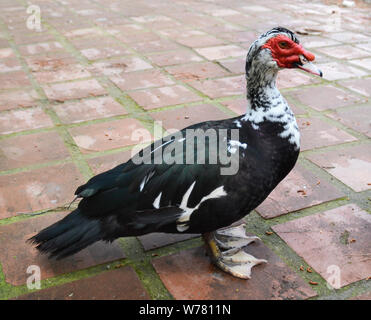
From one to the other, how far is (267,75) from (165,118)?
60.6 inches

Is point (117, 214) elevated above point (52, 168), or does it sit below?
above

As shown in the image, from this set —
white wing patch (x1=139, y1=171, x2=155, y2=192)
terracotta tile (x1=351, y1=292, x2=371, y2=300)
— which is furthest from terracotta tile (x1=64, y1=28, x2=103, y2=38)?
terracotta tile (x1=351, y1=292, x2=371, y2=300)

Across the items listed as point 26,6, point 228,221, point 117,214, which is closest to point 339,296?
point 228,221

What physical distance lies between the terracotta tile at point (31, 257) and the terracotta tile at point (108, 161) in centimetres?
63

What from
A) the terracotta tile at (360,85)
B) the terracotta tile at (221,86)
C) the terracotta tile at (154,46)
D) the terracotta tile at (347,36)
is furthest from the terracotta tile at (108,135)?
the terracotta tile at (347,36)

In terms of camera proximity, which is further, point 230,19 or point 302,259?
point 230,19

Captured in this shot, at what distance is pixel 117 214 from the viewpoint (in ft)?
6.73

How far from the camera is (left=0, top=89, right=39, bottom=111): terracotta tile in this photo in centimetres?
382

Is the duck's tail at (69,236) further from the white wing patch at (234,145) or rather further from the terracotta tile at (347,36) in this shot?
the terracotta tile at (347,36)

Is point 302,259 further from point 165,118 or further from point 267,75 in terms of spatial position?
point 165,118

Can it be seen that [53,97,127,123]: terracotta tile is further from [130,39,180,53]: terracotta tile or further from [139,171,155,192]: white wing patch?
[139,171,155,192]: white wing patch

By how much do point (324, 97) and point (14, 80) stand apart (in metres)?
2.85

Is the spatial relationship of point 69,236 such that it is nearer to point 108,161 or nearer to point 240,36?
point 108,161

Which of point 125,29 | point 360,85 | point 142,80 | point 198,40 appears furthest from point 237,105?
point 125,29
